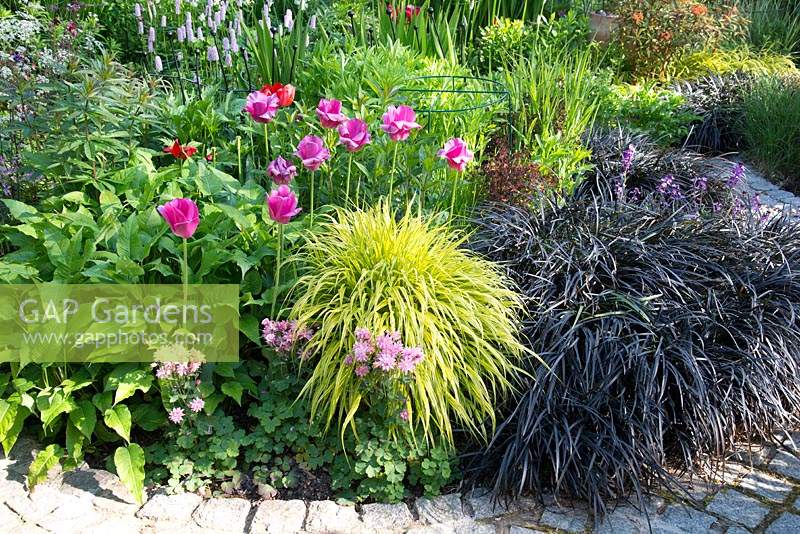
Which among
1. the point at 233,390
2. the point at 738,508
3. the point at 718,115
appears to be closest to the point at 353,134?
the point at 233,390

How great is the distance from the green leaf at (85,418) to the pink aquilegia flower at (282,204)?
3.14ft

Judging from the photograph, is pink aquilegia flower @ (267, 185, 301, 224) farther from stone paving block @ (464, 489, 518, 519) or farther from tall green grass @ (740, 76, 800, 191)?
tall green grass @ (740, 76, 800, 191)

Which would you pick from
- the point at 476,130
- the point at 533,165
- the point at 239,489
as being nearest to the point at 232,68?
the point at 476,130

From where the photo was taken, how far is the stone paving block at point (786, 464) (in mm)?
2930

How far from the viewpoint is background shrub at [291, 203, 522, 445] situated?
2619 millimetres

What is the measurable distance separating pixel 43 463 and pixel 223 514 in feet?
2.15

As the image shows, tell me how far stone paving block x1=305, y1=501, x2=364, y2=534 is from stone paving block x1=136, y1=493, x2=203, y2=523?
0.39m

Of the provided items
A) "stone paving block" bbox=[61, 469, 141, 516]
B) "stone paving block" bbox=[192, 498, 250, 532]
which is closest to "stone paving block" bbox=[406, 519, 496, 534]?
"stone paving block" bbox=[192, 498, 250, 532]

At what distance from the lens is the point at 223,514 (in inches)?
100

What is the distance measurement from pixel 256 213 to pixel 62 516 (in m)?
1.31

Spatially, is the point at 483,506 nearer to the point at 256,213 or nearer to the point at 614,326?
Result: the point at 614,326

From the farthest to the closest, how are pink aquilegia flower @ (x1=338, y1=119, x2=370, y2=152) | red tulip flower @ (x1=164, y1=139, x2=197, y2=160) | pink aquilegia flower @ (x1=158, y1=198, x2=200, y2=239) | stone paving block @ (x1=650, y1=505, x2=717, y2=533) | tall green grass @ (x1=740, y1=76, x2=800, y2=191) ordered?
tall green grass @ (x1=740, y1=76, x2=800, y2=191) < red tulip flower @ (x1=164, y1=139, x2=197, y2=160) < pink aquilegia flower @ (x1=338, y1=119, x2=370, y2=152) < stone paving block @ (x1=650, y1=505, x2=717, y2=533) < pink aquilegia flower @ (x1=158, y1=198, x2=200, y2=239)

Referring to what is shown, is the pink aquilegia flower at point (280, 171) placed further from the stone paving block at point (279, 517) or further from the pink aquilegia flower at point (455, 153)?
the stone paving block at point (279, 517)

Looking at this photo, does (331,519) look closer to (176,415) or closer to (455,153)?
(176,415)
